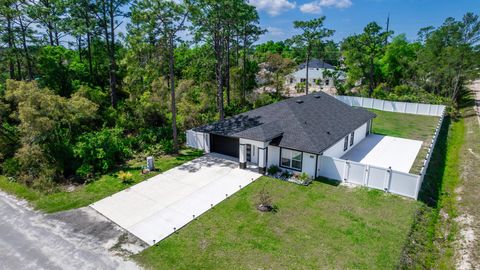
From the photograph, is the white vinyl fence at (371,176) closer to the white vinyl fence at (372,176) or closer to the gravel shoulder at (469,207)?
the white vinyl fence at (372,176)

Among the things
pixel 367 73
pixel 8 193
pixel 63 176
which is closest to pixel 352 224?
pixel 63 176

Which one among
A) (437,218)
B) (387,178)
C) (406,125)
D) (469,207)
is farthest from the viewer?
→ (406,125)

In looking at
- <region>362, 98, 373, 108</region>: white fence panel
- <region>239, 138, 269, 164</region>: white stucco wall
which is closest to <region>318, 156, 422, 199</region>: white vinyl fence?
<region>239, 138, 269, 164</region>: white stucco wall

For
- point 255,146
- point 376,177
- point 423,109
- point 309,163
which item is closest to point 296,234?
point 309,163

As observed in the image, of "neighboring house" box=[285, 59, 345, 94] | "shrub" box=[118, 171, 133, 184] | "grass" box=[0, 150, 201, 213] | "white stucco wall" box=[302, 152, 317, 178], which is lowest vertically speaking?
"grass" box=[0, 150, 201, 213]

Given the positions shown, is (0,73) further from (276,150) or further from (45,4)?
(276,150)

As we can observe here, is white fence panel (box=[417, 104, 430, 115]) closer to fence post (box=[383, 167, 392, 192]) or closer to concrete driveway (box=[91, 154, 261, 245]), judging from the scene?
fence post (box=[383, 167, 392, 192])

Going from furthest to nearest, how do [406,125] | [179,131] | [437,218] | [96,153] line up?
[406,125] → [179,131] → [96,153] → [437,218]

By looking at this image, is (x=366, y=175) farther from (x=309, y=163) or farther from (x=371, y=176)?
(x=309, y=163)
